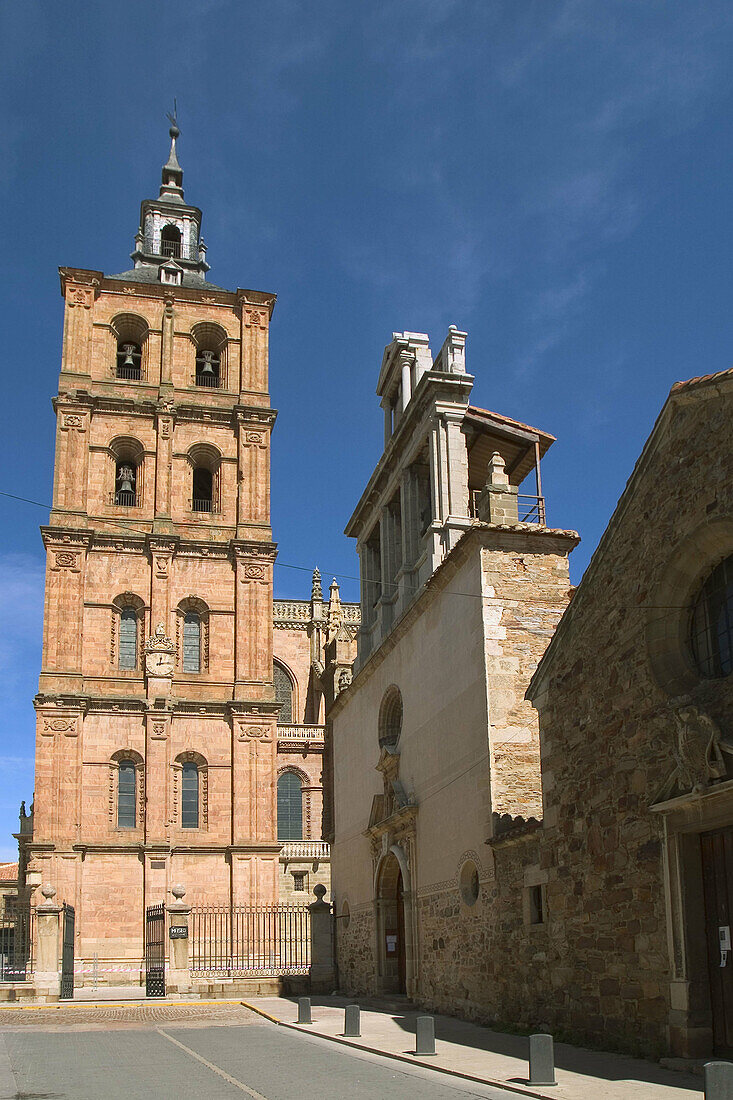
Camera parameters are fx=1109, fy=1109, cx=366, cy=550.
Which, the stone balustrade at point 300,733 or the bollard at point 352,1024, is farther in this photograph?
the stone balustrade at point 300,733

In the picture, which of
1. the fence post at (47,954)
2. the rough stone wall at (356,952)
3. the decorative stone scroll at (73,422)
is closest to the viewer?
the rough stone wall at (356,952)

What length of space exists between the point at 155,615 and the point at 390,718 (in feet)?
55.5

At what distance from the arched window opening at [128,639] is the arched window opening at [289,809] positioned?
13.8 meters

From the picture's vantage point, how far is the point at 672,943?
436 inches

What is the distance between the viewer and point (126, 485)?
133ft

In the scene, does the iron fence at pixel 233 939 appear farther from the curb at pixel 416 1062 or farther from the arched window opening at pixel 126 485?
the curb at pixel 416 1062

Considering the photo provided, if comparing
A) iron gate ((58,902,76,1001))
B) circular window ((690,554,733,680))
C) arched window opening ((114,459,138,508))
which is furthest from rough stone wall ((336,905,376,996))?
arched window opening ((114,459,138,508))

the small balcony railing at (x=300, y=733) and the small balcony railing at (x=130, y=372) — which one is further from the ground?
the small balcony railing at (x=130, y=372)

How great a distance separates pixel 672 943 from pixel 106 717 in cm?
2872

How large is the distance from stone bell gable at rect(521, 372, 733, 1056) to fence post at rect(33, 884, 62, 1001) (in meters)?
15.0

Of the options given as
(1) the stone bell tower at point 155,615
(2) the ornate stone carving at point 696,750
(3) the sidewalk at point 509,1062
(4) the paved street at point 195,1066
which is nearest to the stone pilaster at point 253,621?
(1) the stone bell tower at point 155,615

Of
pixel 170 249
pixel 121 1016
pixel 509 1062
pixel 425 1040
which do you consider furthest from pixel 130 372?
pixel 509 1062

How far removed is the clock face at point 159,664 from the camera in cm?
3781

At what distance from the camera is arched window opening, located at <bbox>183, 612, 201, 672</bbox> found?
39188 millimetres
